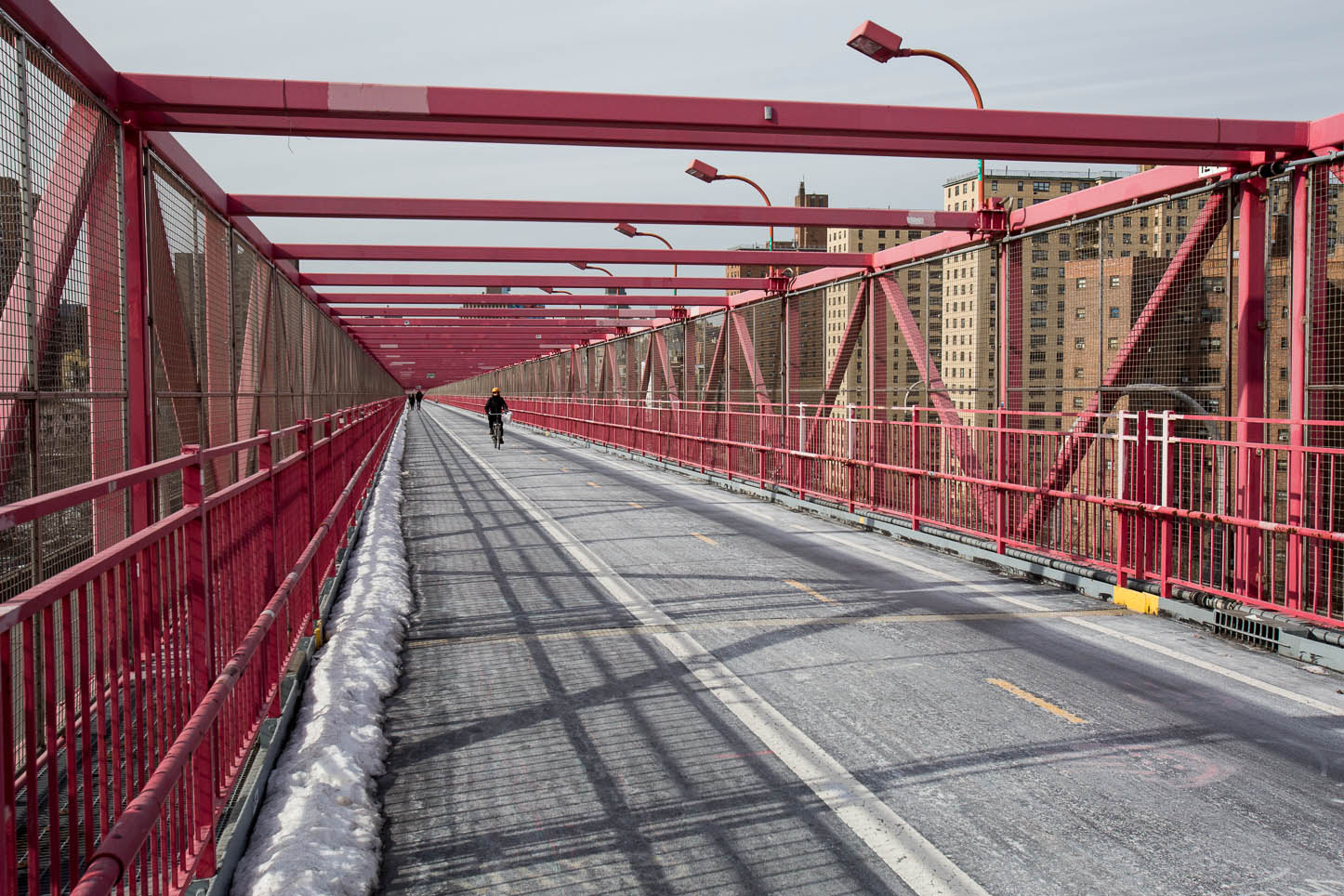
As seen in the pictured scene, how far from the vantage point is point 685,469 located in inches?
1047

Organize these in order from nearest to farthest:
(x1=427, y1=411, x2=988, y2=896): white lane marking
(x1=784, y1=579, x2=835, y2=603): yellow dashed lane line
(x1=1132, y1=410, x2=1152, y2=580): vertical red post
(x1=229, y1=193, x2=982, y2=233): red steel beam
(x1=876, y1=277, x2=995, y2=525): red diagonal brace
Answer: (x1=427, y1=411, x2=988, y2=896): white lane marking → (x1=784, y1=579, x2=835, y2=603): yellow dashed lane line → (x1=1132, y1=410, x2=1152, y2=580): vertical red post → (x1=876, y1=277, x2=995, y2=525): red diagonal brace → (x1=229, y1=193, x2=982, y2=233): red steel beam

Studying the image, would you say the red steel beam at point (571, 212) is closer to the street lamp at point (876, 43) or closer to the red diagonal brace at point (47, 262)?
the street lamp at point (876, 43)

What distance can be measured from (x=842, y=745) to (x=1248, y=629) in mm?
4528

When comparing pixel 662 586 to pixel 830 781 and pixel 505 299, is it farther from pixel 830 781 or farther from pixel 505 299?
pixel 505 299

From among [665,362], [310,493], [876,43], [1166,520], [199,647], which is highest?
[876,43]

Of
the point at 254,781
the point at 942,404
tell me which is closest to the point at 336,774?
the point at 254,781

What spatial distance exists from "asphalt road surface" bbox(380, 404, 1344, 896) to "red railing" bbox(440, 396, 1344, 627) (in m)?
0.78

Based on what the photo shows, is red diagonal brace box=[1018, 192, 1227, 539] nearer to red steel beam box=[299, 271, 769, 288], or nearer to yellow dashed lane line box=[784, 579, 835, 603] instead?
yellow dashed lane line box=[784, 579, 835, 603]

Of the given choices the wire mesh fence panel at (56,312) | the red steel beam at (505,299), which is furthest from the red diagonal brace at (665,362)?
the wire mesh fence panel at (56,312)

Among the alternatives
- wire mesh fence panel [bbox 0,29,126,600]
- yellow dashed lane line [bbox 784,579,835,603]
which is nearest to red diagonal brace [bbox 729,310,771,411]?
yellow dashed lane line [bbox 784,579,835,603]

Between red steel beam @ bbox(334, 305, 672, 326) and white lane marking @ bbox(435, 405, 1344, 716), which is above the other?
red steel beam @ bbox(334, 305, 672, 326)

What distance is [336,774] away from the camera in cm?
486

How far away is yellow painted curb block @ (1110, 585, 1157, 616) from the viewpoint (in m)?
9.37

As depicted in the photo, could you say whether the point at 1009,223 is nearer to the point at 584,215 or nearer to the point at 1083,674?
the point at 584,215
